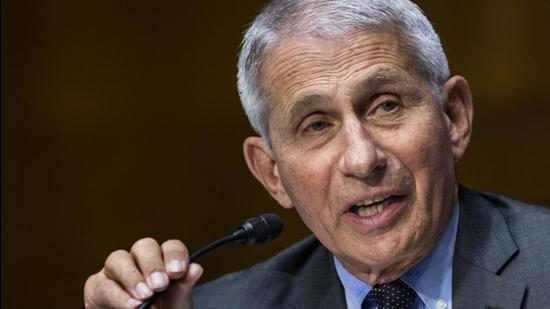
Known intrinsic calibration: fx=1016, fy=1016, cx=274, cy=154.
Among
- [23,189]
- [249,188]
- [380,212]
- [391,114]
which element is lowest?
[249,188]

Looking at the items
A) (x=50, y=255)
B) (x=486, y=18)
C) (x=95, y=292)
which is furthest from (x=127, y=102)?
(x=95, y=292)

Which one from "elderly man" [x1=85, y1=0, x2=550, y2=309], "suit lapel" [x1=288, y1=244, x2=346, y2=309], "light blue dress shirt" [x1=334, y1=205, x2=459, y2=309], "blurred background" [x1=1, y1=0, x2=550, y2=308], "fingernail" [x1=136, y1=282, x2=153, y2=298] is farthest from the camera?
"blurred background" [x1=1, y1=0, x2=550, y2=308]

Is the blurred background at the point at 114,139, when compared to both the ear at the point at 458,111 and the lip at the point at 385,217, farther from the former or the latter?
the lip at the point at 385,217

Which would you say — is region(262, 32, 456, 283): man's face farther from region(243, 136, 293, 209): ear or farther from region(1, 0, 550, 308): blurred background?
region(1, 0, 550, 308): blurred background

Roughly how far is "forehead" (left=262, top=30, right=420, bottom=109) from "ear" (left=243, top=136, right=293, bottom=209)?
276 millimetres

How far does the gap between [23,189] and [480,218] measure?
217 centimetres

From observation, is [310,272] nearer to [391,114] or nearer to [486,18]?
[391,114]

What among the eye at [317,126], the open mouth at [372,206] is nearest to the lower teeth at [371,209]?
the open mouth at [372,206]

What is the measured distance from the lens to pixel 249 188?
158 inches

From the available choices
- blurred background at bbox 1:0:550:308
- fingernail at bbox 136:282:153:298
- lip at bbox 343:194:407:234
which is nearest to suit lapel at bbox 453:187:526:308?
lip at bbox 343:194:407:234

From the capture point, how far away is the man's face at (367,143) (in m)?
2.24

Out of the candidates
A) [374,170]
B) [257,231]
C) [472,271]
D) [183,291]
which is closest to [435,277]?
[472,271]

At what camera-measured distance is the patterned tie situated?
2.38m

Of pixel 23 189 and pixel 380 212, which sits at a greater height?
pixel 380 212
